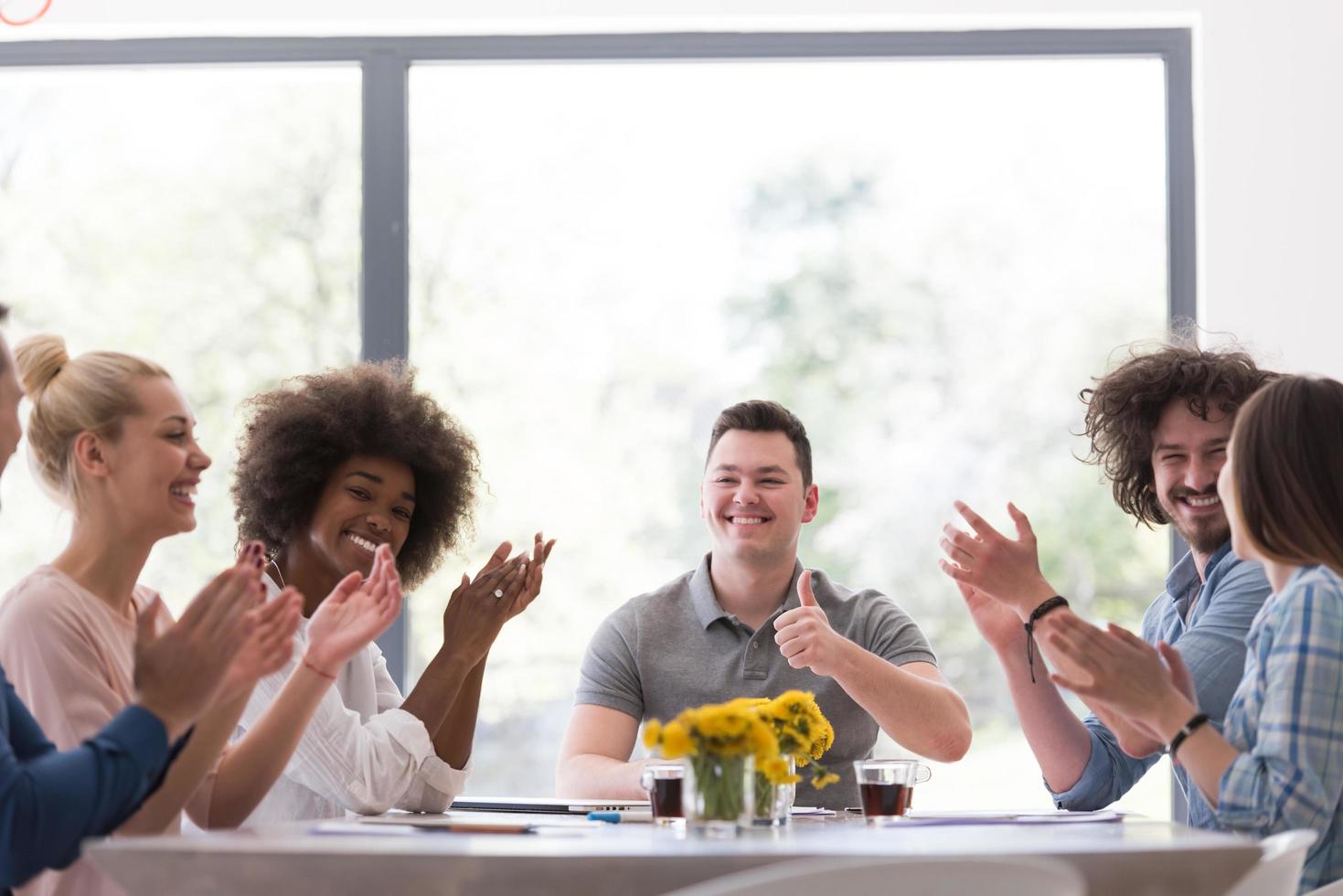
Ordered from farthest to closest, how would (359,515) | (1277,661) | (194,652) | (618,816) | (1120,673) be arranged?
1. (359,515)
2. (618,816)
3. (1120,673)
4. (1277,661)
5. (194,652)

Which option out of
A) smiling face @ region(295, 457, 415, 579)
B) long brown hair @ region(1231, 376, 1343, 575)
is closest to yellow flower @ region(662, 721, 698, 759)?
long brown hair @ region(1231, 376, 1343, 575)

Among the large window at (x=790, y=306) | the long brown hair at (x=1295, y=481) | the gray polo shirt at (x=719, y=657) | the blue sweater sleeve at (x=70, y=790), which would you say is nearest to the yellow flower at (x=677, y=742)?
the blue sweater sleeve at (x=70, y=790)

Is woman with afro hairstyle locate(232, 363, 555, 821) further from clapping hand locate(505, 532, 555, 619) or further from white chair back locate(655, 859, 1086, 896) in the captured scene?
white chair back locate(655, 859, 1086, 896)

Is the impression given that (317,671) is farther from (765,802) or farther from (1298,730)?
(1298,730)

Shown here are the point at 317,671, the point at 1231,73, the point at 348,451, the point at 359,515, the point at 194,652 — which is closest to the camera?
the point at 194,652

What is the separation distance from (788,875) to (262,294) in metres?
3.11

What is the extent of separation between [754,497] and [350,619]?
1.29 meters

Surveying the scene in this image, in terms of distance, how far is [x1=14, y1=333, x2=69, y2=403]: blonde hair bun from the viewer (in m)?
2.35

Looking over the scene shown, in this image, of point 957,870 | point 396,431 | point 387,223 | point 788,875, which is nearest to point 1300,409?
point 957,870

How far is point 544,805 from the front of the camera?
8.50 ft

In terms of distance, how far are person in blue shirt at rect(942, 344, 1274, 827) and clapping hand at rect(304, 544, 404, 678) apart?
1.05 meters

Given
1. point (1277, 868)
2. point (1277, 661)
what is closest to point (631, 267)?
point (1277, 661)

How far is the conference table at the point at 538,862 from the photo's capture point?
1.63 m

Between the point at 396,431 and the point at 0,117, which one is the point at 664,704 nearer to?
the point at 396,431
